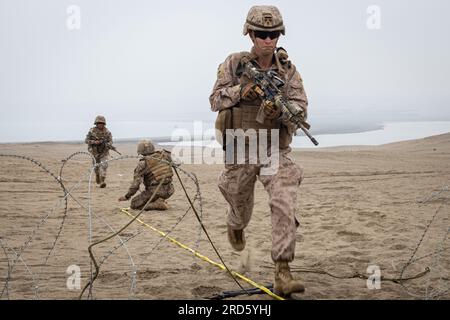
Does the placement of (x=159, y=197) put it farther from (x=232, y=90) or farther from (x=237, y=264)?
(x=232, y=90)

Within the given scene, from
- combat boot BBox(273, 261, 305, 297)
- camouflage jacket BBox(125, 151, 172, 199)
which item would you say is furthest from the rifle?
camouflage jacket BBox(125, 151, 172, 199)

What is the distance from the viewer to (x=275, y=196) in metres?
3.72

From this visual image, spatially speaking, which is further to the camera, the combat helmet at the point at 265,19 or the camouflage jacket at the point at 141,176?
the camouflage jacket at the point at 141,176

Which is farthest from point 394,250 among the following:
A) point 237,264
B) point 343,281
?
point 237,264

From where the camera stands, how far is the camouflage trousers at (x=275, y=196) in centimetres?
360

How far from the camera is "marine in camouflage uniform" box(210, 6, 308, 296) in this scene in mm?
3775

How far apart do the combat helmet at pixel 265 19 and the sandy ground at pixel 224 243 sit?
1840mm

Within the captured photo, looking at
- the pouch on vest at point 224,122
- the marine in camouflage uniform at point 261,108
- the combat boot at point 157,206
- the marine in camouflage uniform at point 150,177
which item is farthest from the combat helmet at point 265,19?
the combat boot at point 157,206

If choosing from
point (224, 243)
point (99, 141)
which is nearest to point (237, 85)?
point (224, 243)

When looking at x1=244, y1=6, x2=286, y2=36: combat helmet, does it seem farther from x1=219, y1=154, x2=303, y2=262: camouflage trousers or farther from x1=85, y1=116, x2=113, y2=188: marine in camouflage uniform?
x1=85, y1=116, x2=113, y2=188: marine in camouflage uniform

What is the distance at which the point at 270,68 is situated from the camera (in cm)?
408

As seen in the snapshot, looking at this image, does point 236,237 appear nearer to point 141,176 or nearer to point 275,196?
point 275,196

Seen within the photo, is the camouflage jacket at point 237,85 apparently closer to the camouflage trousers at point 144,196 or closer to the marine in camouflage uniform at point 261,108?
the marine in camouflage uniform at point 261,108

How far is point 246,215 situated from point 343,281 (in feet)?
3.35
